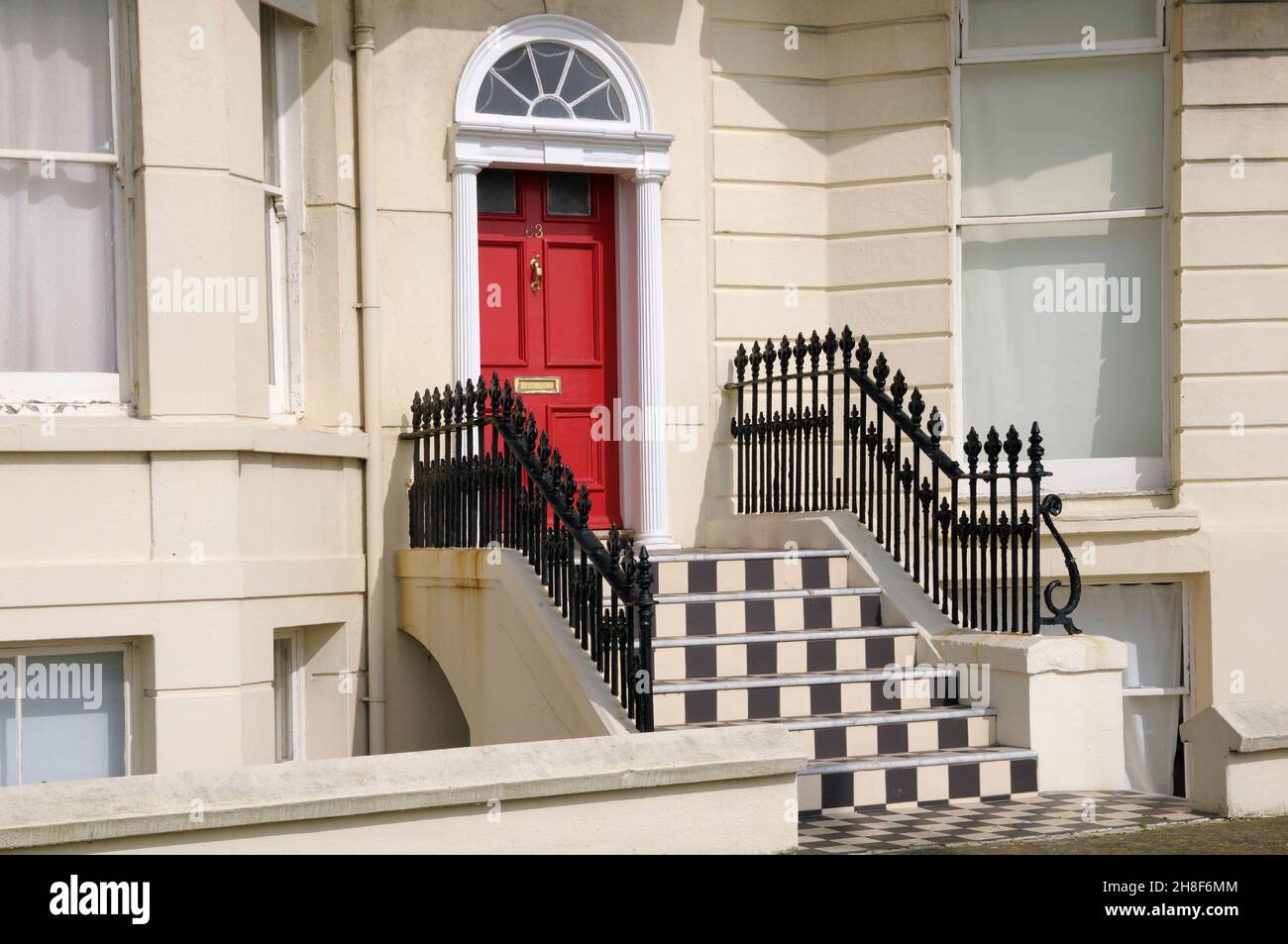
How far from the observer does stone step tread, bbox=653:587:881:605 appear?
8625mm

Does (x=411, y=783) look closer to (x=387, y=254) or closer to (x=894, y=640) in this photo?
(x=894, y=640)

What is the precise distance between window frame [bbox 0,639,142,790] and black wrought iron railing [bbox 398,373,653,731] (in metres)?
1.82

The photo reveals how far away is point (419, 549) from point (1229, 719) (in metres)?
4.48

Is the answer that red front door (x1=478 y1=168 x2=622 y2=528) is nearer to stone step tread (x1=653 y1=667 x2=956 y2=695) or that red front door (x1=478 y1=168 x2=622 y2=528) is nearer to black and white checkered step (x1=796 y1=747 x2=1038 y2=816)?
stone step tread (x1=653 y1=667 x2=956 y2=695)

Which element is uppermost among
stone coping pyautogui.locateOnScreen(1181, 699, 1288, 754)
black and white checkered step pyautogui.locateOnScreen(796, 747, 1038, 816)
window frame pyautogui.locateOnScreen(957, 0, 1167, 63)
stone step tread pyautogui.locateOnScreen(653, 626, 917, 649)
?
window frame pyautogui.locateOnScreen(957, 0, 1167, 63)

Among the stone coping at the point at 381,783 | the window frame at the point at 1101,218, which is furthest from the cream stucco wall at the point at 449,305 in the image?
the stone coping at the point at 381,783

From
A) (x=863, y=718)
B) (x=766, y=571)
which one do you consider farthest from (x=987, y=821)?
(x=766, y=571)

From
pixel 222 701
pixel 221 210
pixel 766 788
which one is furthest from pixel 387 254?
pixel 766 788

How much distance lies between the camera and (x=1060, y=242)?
10727mm

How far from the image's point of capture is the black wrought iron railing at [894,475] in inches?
326

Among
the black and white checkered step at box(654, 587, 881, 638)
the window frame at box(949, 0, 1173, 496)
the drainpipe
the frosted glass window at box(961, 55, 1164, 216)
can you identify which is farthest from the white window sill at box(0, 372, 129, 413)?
the frosted glass window at box(961, 55, 1164, 216)

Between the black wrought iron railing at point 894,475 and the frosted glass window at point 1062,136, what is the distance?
4.93ft

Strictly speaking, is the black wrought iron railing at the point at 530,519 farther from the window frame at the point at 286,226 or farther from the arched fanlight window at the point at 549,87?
the arched fanlight window at the point at 549,87

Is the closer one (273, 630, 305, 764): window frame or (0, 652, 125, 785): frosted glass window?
(0, 652, 125, 785): frosted glass window
